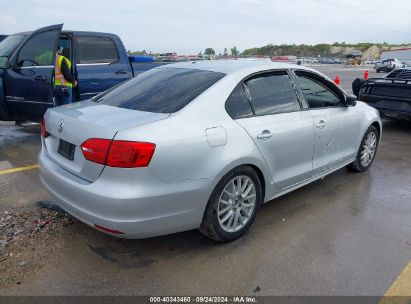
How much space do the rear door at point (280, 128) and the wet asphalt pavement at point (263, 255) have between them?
0.49 meters

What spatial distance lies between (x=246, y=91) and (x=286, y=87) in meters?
0.65

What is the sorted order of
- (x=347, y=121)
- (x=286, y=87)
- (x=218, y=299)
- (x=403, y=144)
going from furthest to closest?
(x=403, y=144) → (x=347, y=121) → (x=286, y=87) → (x=218, y=299)

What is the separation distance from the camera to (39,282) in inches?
113

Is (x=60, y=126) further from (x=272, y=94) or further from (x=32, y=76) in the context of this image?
(x=32, y=76)

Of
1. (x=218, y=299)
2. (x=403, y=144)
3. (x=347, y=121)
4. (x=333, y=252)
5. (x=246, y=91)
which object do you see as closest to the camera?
(x=218, y=299)

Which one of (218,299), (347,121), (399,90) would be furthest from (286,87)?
(399,90)

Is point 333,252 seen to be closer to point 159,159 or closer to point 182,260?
point 182,260

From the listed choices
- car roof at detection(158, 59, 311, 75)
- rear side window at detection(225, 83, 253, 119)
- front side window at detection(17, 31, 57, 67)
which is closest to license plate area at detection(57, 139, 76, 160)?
rear side window at detection(225, 83, 253, 119)

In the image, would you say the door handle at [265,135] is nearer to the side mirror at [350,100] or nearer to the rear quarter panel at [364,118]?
the side mirror at [350,100]

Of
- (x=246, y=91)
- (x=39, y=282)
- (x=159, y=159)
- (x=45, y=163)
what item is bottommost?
(x=39, y=282)

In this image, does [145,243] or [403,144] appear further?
[403,144]

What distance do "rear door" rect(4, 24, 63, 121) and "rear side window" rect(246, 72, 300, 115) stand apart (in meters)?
3.94

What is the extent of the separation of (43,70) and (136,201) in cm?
460

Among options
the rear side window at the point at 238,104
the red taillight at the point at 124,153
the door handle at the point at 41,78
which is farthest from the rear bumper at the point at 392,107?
the red taillight at the point at 124,153
